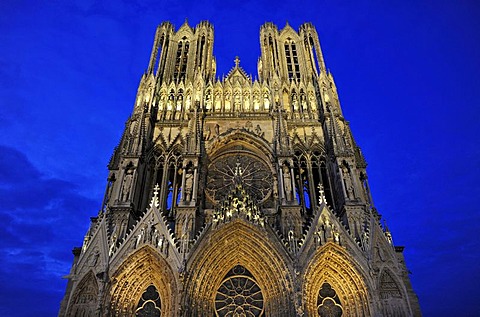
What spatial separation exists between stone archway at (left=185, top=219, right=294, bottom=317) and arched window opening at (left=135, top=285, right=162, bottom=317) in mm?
1985

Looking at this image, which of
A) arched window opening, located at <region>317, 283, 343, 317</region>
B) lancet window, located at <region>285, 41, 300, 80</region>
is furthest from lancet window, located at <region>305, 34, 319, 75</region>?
arched window opening, located at <region>317, 283, 343, 317</region>

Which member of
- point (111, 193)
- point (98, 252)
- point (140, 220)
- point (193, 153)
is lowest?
point (98, 252)

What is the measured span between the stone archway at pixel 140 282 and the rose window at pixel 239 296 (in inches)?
97.1

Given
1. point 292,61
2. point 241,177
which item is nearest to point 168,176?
point 241,177

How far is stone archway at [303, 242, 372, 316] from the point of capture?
14976mm

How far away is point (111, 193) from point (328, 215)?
12.1 metres

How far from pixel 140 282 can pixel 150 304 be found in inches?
45.1

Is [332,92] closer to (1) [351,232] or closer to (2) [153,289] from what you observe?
(1) [351,232]

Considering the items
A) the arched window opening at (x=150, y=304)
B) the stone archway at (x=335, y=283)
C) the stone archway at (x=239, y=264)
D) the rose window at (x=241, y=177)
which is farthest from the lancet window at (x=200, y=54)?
the stone archway at (x=335, y=283)

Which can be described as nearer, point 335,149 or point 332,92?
point 335,149

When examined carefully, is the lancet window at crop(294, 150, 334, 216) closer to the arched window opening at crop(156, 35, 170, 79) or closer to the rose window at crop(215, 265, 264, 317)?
the rose window at crop(215, 265, 264, 317)

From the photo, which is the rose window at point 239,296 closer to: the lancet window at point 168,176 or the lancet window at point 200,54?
the lancet window at point 168,176

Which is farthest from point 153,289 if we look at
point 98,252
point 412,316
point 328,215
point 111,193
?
point 412,316

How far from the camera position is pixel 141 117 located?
21.0 meters
